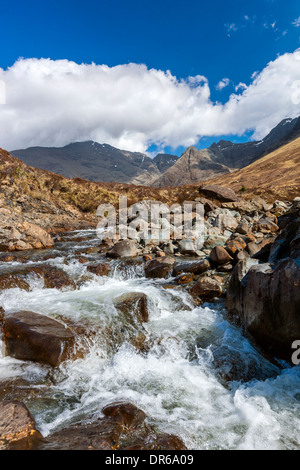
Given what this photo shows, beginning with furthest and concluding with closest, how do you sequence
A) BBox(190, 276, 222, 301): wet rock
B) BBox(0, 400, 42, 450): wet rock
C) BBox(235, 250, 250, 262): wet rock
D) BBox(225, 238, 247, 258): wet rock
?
BBox(225, 238, 247, 258): wet rock < BBox(235, 250, 250, 262): wet rock < BBox(190, 276, 222, 301): wet rock < BBox(0, 400, 42, 450): wet rock

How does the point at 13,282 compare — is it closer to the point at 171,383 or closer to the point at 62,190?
the point at 171,383

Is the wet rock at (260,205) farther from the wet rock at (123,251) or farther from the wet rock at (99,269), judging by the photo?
the wet rock at (99,269)

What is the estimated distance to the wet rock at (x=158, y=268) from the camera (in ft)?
34.6

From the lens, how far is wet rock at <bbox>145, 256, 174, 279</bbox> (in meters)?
10.6

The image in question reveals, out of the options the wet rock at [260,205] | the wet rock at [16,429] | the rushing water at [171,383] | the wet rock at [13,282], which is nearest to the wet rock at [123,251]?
the wet rock at [13,282]

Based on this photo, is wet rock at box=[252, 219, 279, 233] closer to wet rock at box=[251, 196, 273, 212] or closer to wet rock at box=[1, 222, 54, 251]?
wet rock at box=[251, 196, 273, 212]

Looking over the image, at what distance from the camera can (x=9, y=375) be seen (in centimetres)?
455

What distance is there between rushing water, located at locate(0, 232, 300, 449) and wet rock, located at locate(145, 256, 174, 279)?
309 centimetres

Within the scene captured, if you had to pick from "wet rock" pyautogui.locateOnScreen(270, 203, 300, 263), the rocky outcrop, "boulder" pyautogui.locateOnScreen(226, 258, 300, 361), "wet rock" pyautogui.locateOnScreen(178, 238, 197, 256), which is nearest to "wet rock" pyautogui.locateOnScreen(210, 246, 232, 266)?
"wet rock" pyautogui.locateOnScreen(178, 238, 197, 256)

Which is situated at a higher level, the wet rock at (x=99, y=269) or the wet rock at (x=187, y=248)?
the wet rock at (x=187, y=248)

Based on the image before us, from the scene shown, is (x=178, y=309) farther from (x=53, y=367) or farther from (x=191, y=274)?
(x=53, y=367)

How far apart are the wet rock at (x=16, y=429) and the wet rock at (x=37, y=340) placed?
1.92 meters

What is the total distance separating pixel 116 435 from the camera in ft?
9.91

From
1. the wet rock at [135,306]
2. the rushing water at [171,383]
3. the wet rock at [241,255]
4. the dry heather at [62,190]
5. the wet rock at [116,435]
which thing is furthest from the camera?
the dry heather at [62,190]
